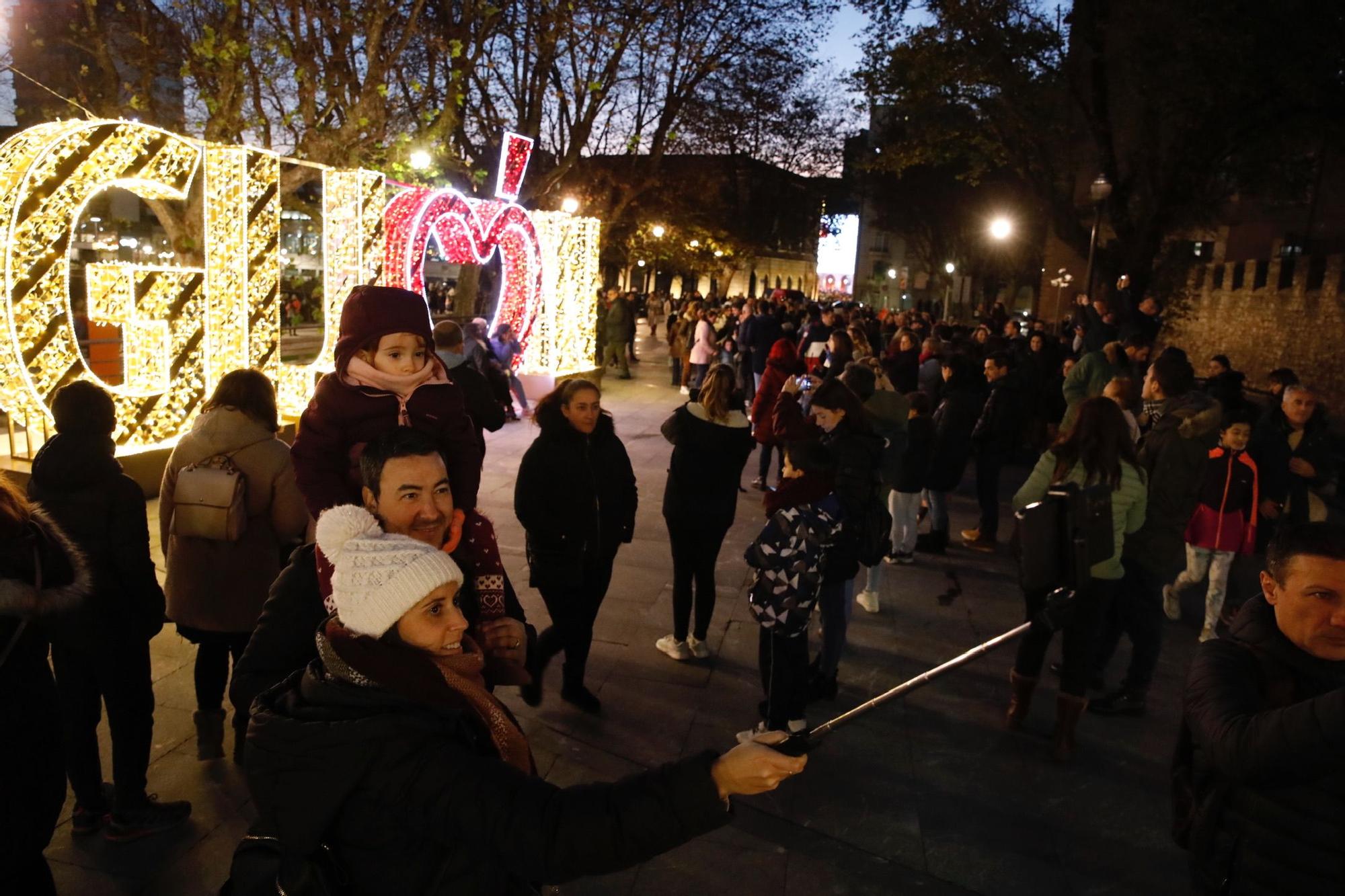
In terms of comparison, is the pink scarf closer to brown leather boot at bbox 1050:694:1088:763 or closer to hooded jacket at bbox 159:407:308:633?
hooded jacket at bbox 159:407:308:633

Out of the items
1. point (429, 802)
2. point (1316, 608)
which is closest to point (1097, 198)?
point (1316, 608)

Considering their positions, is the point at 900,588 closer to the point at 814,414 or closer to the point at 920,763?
the point at 814,414

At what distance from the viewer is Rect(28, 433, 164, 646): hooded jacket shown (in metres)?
3.23

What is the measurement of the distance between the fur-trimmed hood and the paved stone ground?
55.5 inches

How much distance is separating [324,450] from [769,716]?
2.69m

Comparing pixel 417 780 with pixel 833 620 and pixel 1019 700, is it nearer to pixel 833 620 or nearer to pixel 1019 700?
pixel 833 620

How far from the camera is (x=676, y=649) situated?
5.54 m

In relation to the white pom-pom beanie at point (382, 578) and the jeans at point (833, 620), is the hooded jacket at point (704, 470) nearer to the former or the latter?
the jeans at point (833, 620)

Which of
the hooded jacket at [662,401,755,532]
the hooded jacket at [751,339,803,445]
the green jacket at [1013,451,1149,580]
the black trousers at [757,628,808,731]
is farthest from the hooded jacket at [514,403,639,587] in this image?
the hooded jacket at [751,339,803,445]

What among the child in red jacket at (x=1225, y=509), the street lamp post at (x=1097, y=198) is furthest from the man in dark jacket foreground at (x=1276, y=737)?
the street lamp post at (x=1097, y=198)

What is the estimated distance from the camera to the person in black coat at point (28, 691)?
7.54 feet

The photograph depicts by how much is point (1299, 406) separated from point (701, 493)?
14.3ft

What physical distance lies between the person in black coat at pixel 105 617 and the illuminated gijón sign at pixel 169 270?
3.88 meters

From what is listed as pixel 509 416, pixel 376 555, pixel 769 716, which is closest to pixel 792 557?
pixel 769 716
